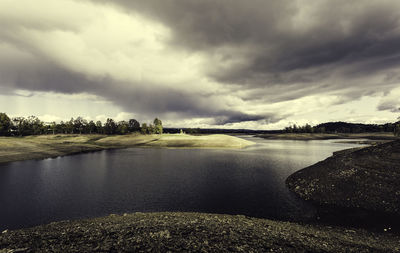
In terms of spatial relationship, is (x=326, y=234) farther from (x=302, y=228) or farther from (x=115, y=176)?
(x=115, y=176)

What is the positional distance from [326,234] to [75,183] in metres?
45.1

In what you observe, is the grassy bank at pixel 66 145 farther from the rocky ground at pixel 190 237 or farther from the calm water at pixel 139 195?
the rocky ground at pixel 190 237

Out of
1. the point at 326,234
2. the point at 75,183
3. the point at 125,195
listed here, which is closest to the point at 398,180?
the point at 326,234

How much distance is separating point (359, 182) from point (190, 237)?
1183 inches

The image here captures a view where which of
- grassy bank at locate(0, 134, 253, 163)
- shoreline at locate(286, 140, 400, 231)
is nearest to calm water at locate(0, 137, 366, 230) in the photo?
shoreline at locate(286, 140, 400, 231)

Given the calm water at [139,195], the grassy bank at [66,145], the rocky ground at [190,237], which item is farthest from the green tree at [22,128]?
the rocky ground at [190,237]

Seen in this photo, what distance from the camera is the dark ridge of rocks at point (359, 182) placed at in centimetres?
2522

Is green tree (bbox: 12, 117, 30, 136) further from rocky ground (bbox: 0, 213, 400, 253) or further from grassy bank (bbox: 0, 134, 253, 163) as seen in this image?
rocky ground (bbox: 0, 213, 400, 253)

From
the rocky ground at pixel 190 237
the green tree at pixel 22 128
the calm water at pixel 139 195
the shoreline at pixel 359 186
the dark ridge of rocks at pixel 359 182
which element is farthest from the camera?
the green tree at pixel 22 128

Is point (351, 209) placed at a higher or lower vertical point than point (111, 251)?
lower

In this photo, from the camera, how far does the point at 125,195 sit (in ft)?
102

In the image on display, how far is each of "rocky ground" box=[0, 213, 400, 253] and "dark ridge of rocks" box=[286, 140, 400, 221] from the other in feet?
26.6

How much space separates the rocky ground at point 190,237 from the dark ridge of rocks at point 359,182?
8.10 meters

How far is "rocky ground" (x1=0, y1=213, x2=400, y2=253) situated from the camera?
47.7 ft
